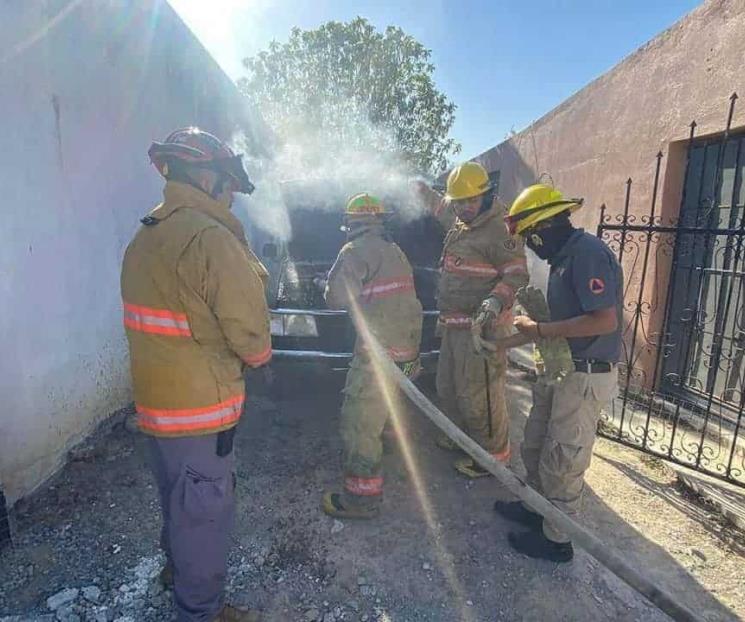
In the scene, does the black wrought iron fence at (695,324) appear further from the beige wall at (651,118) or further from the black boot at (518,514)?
the black boot at (518,514)

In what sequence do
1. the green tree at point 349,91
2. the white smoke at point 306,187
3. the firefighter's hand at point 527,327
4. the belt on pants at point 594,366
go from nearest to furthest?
the belt on pants at point 594,366 → the firefighter's hand at point 527,327 → the white smoke at point 306,187 → the green tree at point 349,91

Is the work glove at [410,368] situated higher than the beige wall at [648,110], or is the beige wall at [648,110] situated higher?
the beige wall at [648,110]

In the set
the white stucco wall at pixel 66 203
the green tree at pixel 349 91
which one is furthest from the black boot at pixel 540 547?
the green tree at pixel 349 91

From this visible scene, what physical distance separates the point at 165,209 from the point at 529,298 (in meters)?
1.90

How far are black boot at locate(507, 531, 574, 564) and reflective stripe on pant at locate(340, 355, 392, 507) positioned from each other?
0.81 m

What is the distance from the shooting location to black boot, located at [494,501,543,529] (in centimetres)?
272

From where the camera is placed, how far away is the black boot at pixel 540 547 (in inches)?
96.4

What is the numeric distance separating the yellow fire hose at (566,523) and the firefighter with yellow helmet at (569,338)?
0.38 meters

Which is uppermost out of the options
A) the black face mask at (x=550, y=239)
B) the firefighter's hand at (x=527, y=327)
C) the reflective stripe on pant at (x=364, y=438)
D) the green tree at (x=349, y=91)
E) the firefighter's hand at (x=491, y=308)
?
the green tree at (x=349, y=91)

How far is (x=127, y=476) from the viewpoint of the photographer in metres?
3.12

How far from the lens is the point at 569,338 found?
243 cm

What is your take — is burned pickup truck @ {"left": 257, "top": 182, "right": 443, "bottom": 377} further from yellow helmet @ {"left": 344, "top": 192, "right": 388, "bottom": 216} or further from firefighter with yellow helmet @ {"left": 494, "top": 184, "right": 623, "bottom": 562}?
firefighter with yellow helmet @ {"left": 494, "top": 184, "right": 623, "bottom": 562}

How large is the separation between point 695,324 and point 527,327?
1827 mm

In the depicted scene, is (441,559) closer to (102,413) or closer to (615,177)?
(102,413)
